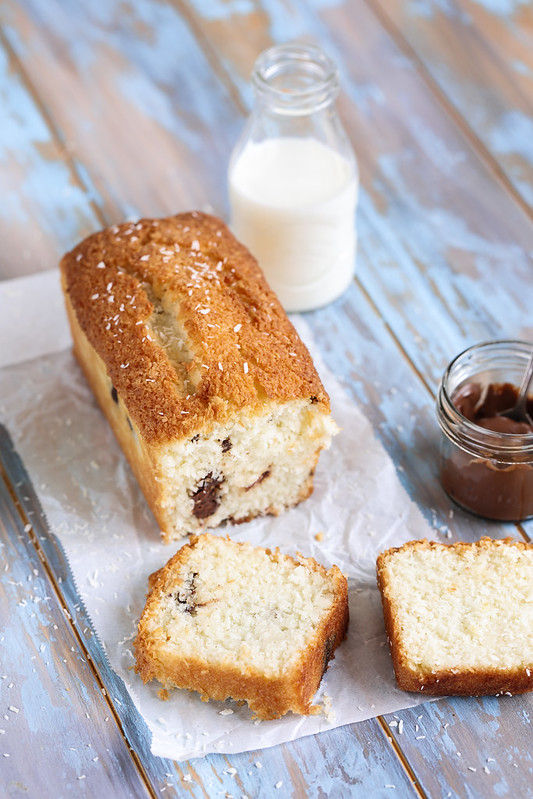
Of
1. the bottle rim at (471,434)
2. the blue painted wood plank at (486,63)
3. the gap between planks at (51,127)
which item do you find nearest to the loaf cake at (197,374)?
the bottle rim at (471,434)

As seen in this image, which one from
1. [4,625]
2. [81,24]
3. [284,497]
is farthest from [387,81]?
[4,625]

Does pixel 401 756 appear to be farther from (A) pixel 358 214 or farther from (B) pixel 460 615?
(A) pixel 358 214

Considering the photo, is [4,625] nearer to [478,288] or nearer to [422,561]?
[422,561]

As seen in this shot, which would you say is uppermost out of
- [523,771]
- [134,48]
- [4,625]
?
[134,48]

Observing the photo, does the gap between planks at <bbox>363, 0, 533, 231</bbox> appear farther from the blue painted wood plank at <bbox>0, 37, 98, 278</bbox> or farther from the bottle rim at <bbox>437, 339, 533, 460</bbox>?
the blue painted wood plank at <bbox>0, 37, 98, 278</bbox>

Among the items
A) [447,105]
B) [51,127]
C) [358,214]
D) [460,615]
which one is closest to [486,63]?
[447,105]

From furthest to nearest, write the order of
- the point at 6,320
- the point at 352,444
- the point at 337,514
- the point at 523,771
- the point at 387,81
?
1. the point at 387,81
2. the point at 6,320
3. the point at 352,444
4. the point at 337,514
5. the point at 523,771
